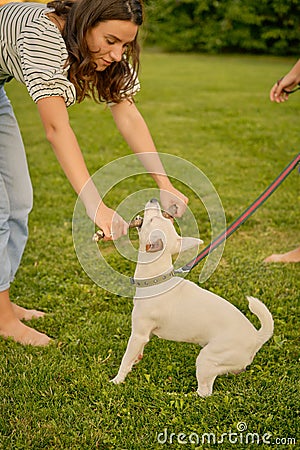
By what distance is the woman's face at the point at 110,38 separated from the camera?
7.43 ft

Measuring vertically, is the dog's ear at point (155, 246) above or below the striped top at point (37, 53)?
below

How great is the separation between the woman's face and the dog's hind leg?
1081mm

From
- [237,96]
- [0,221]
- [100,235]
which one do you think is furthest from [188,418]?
[237,96]

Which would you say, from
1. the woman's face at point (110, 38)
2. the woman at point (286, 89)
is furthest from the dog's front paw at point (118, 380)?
the woman at point (286, 89)

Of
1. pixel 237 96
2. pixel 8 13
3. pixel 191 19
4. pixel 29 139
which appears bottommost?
pixel 191 19

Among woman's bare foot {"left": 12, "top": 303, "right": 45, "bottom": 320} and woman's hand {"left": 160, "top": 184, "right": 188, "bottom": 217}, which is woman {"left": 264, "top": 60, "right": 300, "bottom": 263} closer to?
woman's hand {"left": 160, "top": 184, "right": 188, "bottom": 217}

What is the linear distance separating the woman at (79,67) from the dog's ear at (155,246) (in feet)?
0.53

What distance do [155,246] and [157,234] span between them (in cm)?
5

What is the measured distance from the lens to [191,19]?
18484 mm

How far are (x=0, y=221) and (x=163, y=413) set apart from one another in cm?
118

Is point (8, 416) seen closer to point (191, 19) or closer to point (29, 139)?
point (29, 139)

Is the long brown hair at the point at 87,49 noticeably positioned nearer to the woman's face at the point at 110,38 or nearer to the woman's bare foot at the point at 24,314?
the woman's face at the point at 110,38

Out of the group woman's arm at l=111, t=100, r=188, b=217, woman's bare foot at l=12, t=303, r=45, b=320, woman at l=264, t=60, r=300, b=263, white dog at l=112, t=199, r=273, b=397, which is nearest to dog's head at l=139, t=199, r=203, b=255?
white dog at l=112, t=199, r=273, b=397

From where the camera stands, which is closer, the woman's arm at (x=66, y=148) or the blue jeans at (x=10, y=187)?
A: the woman's arm at (x=66, y=148)
